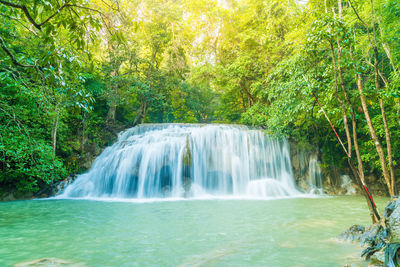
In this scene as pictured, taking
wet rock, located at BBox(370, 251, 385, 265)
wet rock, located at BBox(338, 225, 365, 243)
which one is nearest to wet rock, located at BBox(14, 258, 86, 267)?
wet rock, located at BBox(370, 251, 385, 265)

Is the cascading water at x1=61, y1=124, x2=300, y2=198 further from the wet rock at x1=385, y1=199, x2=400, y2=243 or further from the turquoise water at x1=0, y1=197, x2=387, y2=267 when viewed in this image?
the wet rock at x1=385, y1=199, x2=400, y2=243

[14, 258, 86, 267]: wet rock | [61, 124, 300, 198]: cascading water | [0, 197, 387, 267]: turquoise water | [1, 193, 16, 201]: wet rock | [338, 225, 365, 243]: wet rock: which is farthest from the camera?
[61, 124, 300, 198]: cascading water

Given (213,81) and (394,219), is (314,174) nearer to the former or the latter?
(213,81)

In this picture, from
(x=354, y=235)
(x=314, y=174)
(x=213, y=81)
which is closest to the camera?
(x=354, y=235)

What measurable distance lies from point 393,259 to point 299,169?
10709 mm

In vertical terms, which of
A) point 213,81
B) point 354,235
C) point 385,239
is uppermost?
point 213,81

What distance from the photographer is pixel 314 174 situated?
39.5ft

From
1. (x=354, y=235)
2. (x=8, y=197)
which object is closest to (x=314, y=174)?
(x=354, y=235)

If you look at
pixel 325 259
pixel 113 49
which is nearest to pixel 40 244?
pixel 325 259

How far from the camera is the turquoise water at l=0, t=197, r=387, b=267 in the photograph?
2844 millimetres

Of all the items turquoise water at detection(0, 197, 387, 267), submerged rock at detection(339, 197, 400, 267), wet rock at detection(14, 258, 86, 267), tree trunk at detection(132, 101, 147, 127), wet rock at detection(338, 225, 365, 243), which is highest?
tree trunk at detection(132, 101, 147, 127)

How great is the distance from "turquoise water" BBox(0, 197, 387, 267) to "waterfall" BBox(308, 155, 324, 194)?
254 inches

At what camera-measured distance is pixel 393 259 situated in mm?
2072

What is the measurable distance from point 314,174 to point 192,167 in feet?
21.4
